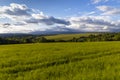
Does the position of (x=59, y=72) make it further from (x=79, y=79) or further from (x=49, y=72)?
(x=79, y=79)

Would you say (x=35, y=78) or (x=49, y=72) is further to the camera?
(x=49, y=72)

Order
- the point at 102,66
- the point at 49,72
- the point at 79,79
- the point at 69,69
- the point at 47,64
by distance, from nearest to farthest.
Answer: the point at 79,79
the point at 49,72
the point at 69,69
the point at 102,66
the point at 47,64

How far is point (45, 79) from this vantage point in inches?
526

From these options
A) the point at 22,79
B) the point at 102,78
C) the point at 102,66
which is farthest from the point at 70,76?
the point at 102,66

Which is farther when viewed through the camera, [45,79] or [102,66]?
[102,66]

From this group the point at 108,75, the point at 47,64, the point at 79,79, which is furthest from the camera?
the point at 47,64

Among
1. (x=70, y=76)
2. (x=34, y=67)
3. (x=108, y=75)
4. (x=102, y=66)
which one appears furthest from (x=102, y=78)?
(x=34, y=67)

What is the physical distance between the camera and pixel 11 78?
45.4 feet

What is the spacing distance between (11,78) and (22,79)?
83 centimetres

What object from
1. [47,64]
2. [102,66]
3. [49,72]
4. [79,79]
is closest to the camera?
[79,79]

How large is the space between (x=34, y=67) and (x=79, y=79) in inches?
224

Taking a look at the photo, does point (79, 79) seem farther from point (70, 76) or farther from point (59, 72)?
point (59, 72)

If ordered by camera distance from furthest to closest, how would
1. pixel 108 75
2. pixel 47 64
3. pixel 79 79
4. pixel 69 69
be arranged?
pixel 47 64, pixel 69 69, pixel 108 75, pixel 79 79

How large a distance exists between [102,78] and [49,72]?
3.78 m
